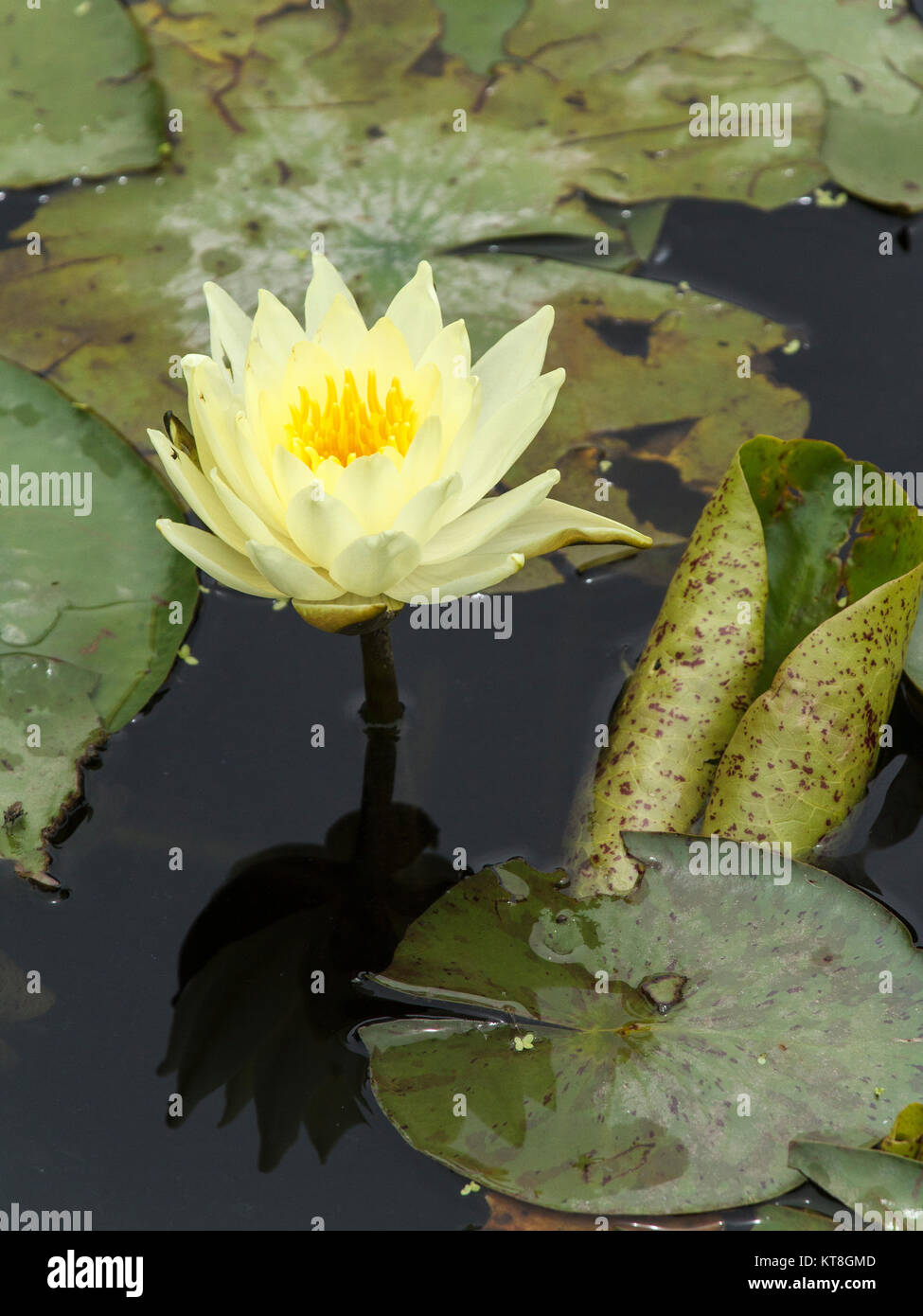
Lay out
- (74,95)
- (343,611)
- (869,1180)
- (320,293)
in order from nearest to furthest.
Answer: (869,1180)
(343,611)
(320,293)
(74,95)

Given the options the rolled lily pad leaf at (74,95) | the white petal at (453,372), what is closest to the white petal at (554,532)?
the white petal at (453,372)

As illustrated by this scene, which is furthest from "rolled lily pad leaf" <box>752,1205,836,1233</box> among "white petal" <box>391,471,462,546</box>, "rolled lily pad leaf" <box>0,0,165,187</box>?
"rolled lily pad leaf" <box>0,0,165,187</box>

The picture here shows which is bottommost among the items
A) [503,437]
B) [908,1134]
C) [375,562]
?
[908,1134]

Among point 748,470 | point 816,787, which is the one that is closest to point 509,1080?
point 816,787

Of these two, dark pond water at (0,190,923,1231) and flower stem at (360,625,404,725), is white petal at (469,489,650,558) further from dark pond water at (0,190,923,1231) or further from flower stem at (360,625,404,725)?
dark pond water at (0,190,923,1231)

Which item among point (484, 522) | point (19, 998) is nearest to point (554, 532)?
point (484, 522)

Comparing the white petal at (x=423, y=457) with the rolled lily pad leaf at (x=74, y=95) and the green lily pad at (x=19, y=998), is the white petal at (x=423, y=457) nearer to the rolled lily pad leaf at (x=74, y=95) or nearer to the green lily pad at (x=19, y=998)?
the green lily pad at (x=19, y=998)

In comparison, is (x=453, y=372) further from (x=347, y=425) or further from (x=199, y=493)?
(x=199, y=493)
